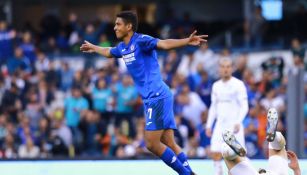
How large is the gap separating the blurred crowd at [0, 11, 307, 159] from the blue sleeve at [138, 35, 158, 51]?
6305 mm

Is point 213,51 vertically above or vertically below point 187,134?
above

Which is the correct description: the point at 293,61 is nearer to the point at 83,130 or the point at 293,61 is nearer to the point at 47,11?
the point at 83,130

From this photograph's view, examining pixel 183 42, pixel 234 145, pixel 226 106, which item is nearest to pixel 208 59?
pixel 226 106

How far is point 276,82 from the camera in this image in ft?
66.3

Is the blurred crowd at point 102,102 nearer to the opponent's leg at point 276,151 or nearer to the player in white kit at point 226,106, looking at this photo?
the player in white kit at point 226,106

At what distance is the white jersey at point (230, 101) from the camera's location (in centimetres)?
1464

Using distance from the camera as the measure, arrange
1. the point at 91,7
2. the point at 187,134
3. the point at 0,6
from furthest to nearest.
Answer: the point at 91,7, the point at 0,6, the point at 187,134

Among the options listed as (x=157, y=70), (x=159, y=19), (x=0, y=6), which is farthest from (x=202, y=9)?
(x=157, y=70)

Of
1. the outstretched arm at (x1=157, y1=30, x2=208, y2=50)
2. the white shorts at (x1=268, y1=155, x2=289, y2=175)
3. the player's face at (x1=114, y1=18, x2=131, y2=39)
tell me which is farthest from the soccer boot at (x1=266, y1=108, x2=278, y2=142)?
the player's face at (x1=114, y1=18, x2=131, y2=39)

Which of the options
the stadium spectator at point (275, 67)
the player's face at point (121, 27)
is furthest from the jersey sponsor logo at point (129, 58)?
the stadium spectator at point (275, 67)

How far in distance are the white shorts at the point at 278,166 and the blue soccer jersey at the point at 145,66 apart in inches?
88.2

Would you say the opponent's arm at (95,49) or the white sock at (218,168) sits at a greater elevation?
the opponent's arm at (95,49)

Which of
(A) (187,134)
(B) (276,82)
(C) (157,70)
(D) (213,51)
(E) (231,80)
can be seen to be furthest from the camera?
(D) (213,51)

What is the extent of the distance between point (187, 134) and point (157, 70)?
7.05 meters
